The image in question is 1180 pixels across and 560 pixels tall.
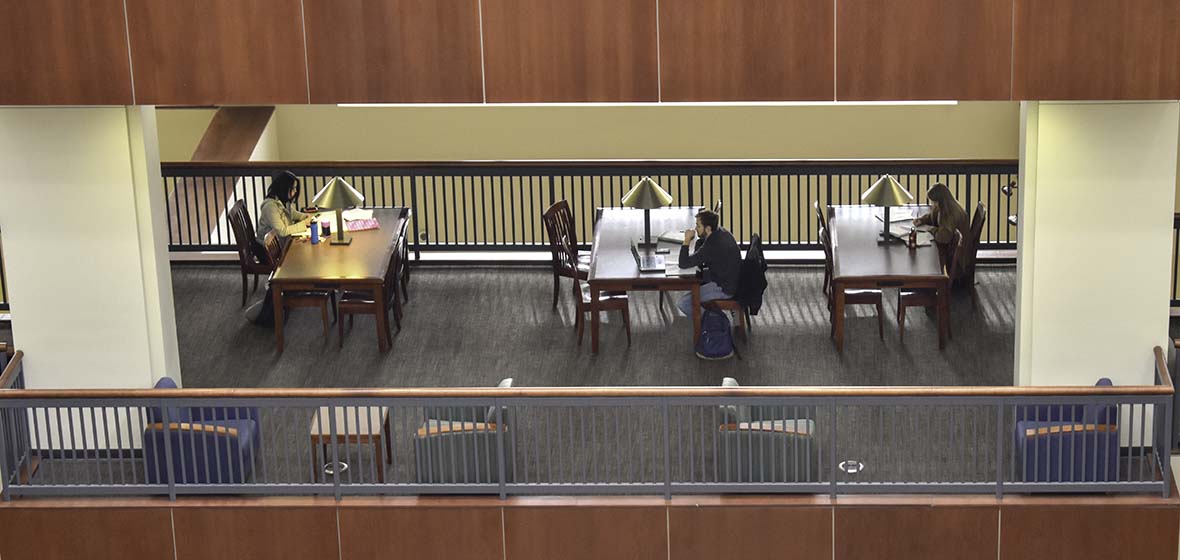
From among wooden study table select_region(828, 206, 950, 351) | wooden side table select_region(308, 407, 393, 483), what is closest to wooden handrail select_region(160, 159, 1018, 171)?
wooden study table select_region(828, 206, 950, 351)

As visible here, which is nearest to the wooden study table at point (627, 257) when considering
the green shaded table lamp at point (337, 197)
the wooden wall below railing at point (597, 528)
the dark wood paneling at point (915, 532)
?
the green shaded table lamp at point (337, 197)

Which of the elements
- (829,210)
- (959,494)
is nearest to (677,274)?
(829,210)

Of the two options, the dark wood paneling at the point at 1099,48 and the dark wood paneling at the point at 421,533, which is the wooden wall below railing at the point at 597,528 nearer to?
the dark wood paneling at the point at 421,533

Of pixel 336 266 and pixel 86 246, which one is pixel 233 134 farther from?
pixel 86 246

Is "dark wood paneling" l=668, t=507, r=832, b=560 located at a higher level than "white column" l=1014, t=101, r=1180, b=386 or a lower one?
lower

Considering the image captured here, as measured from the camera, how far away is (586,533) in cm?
966

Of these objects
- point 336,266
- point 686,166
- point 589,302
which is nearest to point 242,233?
point 336,266

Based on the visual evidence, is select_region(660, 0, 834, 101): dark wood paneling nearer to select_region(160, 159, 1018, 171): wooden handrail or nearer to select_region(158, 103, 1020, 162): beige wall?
select_region(160, 159, 1018, 171): wooden handrail

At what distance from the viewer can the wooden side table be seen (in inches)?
377

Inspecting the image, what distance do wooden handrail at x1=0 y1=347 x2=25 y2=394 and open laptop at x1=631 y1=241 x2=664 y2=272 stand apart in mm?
4546

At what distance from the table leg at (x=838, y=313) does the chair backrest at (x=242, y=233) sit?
16.5 ft

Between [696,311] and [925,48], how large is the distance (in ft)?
10.7

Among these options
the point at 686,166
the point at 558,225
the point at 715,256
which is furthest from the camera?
the point at 686,166

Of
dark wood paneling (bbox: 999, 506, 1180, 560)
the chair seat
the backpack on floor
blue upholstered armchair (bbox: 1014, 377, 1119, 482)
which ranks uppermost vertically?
the chair seat
